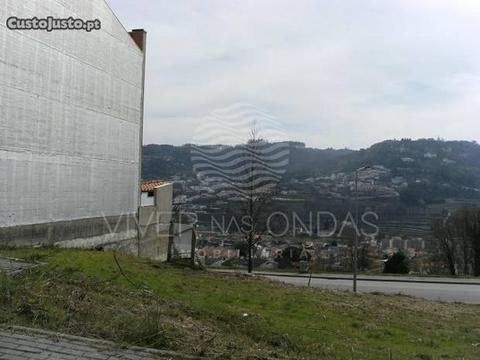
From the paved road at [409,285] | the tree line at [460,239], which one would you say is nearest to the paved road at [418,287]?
the paved road at [409,285]

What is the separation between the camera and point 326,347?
7633 millimetres

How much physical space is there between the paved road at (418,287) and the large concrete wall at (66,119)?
1155 cm

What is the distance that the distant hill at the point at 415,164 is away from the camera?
37875mm

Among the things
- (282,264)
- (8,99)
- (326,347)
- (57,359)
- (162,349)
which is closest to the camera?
(57,359)

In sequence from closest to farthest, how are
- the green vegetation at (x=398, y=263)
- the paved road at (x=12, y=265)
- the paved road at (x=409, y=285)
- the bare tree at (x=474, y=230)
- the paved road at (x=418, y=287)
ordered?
the paved road at (x=12, y=265), the paved road at (x=418, y=287), the paved road at (x=409, y=285), the green vegetation at (x=398, y=263), the bare tree at (x=474, y=230)

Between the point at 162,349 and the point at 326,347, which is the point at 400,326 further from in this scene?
the point at 162,349

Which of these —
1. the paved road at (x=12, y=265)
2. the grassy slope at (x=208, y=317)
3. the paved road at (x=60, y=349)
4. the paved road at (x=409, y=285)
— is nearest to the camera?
the paved road at (x=60, y=349)

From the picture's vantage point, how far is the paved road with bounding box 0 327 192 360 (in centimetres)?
494

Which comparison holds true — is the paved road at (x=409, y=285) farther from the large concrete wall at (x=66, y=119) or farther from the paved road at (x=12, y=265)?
the paved road at (x=12, y=265)

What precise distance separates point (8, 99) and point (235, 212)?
23518 millimetres

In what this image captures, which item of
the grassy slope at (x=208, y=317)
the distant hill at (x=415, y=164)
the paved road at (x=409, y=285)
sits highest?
the distant hill at (x=415, y=164)

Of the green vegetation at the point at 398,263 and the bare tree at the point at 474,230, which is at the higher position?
the bare tree at the point at 474,230

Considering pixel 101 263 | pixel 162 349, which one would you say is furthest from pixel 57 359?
pixel 101 263

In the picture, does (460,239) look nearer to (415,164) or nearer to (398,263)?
(415,164)
